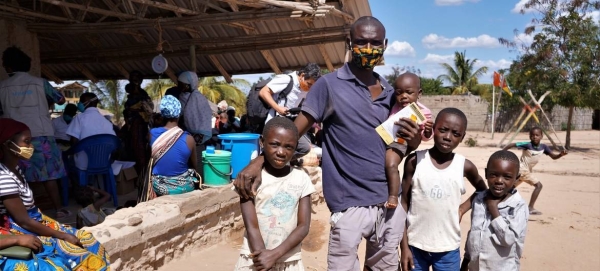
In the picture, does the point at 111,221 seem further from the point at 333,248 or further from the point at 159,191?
the point at 333,248

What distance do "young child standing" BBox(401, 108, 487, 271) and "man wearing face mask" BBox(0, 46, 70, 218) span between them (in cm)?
334

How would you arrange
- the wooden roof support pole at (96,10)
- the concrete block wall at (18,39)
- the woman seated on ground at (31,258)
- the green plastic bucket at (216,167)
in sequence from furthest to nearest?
the concrete block wall at (18,39)
the wooden roof support pole at (96,10)
the green plastic bucket at (216,167)
the woman seated on ground at (31,258)

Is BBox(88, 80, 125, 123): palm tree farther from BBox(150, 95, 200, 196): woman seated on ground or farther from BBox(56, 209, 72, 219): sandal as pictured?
BBox(150, 95, 200, 196): woman seated on ground

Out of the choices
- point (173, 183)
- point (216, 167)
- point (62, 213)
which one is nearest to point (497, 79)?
point (216, 167)

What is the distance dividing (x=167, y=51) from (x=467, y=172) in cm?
660

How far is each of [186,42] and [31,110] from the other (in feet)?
12.4

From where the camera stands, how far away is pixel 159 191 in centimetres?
445

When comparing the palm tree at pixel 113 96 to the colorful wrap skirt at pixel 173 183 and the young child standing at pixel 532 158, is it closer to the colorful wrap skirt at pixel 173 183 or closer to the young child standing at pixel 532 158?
the colorful wrap skirt at pixel 173 183

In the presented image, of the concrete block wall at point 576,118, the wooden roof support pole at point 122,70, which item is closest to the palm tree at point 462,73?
the concrete block wall at point 576,118

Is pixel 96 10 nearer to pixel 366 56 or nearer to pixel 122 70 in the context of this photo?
pixel 122 70

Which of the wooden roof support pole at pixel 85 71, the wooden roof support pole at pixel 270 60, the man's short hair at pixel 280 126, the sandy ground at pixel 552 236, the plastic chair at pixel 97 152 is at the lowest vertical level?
the sandy ground at pixel 552 236

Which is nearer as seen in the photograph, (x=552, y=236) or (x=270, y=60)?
(x=552, y=236)

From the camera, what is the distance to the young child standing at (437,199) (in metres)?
2.70

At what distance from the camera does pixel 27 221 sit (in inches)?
107
